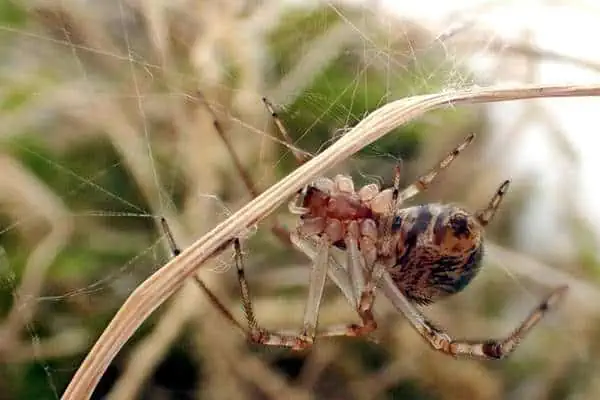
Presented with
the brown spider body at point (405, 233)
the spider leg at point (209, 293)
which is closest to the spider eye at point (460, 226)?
the brown spider body at point (405, 233)

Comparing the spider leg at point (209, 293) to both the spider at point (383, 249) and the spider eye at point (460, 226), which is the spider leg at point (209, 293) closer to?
the spider at point (383, 249)

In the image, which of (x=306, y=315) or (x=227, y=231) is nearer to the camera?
(x=227, y=231)

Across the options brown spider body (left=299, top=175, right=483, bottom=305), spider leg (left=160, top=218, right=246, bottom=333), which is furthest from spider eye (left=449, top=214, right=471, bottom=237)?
spider leg (left=160, top=218, right=246, bottom=333)

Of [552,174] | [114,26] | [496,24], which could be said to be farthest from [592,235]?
[114,26]

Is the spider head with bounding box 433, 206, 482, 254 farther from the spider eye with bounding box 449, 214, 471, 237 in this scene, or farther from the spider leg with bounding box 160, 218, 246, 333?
the spider leg with bounding box 160, 218, 246, 333

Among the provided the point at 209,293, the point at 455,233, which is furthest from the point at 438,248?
the point at 209,293

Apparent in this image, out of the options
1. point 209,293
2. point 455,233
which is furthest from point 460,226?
point 209,293

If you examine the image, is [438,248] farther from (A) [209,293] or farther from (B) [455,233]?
(A) [209,293]
